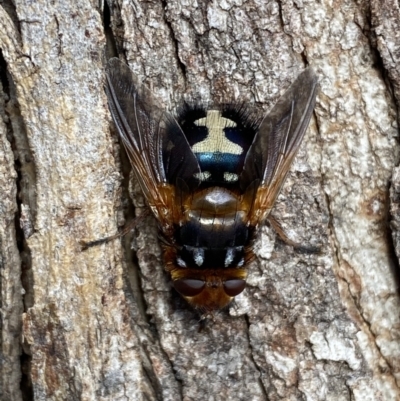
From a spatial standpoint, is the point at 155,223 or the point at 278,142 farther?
the point at 155,223

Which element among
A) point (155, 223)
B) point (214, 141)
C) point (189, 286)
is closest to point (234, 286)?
point (189, 286)

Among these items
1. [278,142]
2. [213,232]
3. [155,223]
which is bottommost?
[213,232]

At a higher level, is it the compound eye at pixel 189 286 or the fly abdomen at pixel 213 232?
the fly abdomen at pixel 213 232

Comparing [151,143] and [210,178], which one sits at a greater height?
[151,143]

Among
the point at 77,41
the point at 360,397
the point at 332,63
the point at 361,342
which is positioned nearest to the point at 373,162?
the point at 332,63

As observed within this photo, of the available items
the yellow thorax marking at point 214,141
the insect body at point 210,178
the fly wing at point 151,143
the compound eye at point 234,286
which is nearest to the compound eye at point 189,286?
the insect body at point 210,178

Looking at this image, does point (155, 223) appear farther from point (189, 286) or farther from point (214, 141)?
point (214, 141)

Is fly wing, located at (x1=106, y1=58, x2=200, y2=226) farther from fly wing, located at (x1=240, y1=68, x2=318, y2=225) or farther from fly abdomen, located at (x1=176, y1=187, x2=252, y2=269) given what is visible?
fly wing, located at (x1=240, y1=68, x2=318, y2=225)

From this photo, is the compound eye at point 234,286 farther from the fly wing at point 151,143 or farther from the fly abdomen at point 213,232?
the fly wing at point 151,143
